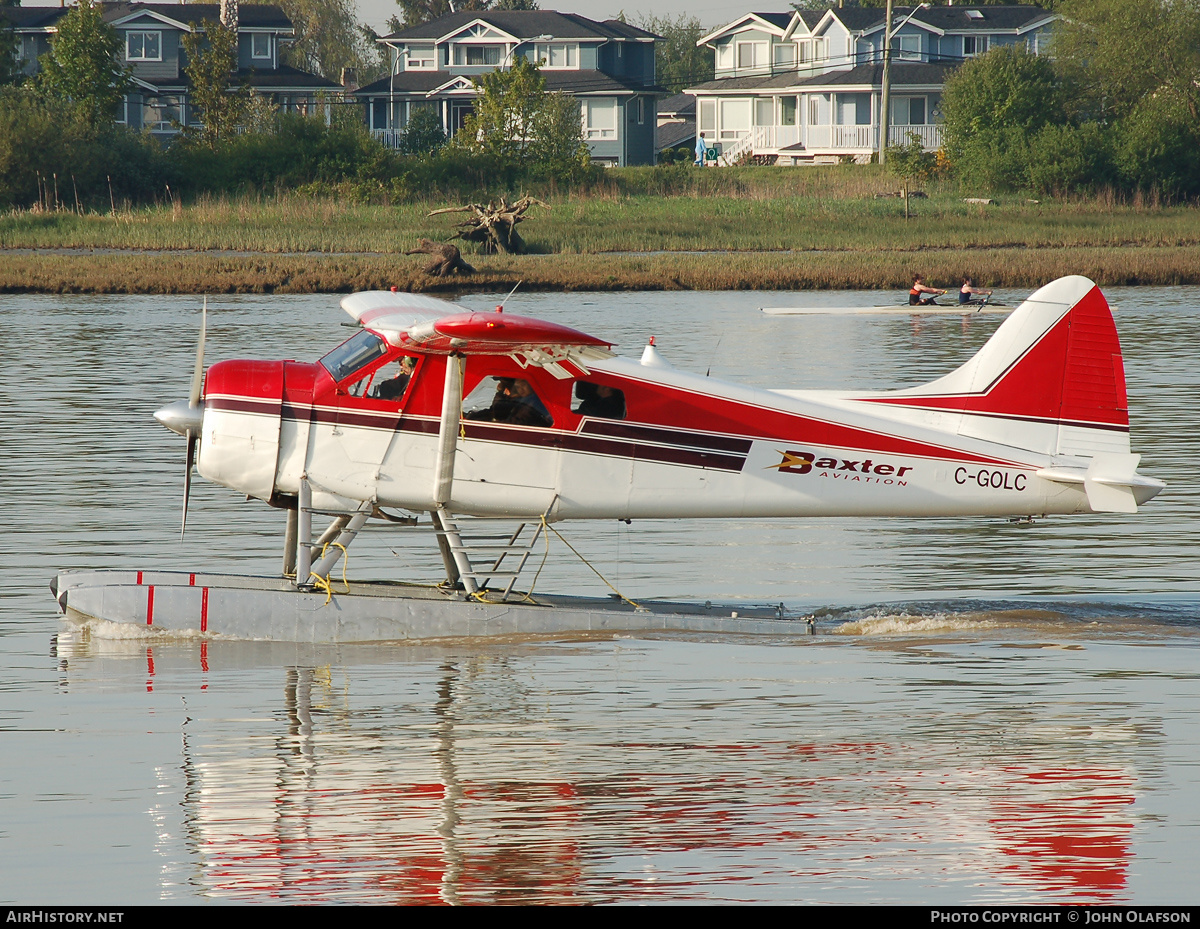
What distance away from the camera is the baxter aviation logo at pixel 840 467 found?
10.2 meters

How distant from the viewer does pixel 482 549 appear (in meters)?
13.4

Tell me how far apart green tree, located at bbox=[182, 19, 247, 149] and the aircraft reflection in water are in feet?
193

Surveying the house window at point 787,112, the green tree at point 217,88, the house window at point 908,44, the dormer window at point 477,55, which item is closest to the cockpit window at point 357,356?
the green tree at point 217,88

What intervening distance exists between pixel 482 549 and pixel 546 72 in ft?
231

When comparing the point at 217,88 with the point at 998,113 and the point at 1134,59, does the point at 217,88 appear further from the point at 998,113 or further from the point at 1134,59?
the point at 1134,59

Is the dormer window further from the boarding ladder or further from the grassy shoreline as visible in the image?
the boarding ladder

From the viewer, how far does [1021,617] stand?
10719mm

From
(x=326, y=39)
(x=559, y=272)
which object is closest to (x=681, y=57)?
(x=326, y=39)

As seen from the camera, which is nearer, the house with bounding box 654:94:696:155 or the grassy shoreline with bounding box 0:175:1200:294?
the grassy shoreline with bounding box 0:175:1200:294

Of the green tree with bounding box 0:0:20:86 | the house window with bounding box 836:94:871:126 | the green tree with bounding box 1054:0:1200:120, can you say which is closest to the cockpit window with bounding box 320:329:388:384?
the green tree with bounding box 1054:0:1200:120

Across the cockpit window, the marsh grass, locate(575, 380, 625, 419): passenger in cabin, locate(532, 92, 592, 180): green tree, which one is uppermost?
locate(532, 92, 592, 180): green tree

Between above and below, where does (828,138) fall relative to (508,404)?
above

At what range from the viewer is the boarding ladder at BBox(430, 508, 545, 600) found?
33.9 feet

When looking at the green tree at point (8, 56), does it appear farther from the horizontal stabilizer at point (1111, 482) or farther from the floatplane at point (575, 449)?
the horizontal stabilizer at point (1111, 482)
